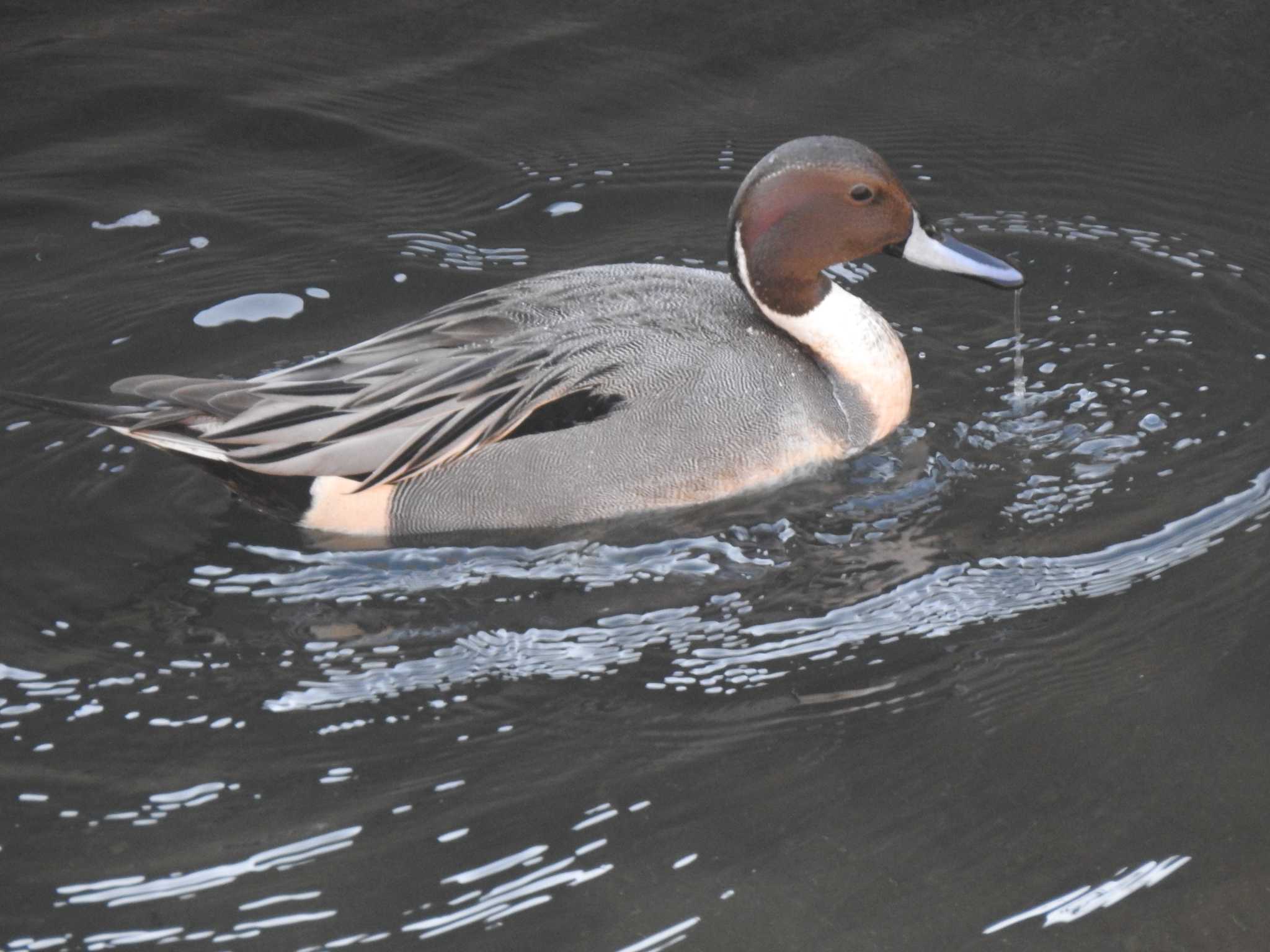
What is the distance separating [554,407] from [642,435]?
0.23 m

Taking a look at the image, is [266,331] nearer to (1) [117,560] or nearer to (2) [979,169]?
(1) [117,560]

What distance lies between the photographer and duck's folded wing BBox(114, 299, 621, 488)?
3953 mm

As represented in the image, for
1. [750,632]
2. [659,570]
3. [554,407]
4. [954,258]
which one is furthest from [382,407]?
[954,258]

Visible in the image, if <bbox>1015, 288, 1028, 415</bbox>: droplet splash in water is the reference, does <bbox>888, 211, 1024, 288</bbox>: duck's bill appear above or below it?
above

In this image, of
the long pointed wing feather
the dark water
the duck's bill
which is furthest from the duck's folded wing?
the duck's bill

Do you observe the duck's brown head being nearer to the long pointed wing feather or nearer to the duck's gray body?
the duck's gray body

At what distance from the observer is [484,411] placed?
3969 mm

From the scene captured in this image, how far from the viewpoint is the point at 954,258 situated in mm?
4273

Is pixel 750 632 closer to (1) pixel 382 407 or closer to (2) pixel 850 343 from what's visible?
(2) pixel 850 343

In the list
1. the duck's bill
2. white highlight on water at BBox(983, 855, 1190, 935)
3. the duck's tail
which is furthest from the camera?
the duck's bill

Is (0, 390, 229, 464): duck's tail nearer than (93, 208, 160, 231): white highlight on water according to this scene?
Yes

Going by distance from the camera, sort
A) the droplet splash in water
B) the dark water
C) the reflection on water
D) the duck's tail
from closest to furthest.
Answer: the dark water, the reflection on water, the duck's tail, the droplet splash in water

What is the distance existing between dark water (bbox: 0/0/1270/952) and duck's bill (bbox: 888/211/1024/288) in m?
0.38

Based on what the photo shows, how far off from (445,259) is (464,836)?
2.74m
